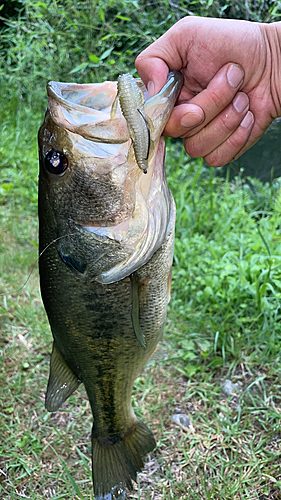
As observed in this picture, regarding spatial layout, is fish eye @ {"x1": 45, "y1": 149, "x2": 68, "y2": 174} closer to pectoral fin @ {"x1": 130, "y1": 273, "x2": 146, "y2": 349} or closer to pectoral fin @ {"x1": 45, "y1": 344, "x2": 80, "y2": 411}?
pectoral fin @ {"x1": 130, "y1": 273, "x2": 146, "y2": 349}

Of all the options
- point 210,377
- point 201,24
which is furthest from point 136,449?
point 201,24

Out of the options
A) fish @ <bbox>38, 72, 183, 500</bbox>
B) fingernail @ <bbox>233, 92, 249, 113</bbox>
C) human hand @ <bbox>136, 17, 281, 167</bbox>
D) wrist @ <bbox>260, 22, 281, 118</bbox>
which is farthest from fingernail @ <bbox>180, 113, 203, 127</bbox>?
wrist @ <bbox>260, 22, 281, 118</bbox>

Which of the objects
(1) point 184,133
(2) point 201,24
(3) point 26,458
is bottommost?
(3) point 26,458

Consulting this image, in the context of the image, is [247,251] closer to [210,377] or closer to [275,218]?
[275,218]

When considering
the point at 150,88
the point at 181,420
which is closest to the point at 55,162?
the point at 150,88

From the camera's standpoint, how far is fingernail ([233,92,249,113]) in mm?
1757

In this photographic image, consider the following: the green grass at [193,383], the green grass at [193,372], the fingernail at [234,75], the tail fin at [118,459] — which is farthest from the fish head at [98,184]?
the green grass at [193,383]

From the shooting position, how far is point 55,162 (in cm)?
141

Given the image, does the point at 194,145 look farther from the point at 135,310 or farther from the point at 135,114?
the point at 135,310

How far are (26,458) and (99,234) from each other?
61.7 inches

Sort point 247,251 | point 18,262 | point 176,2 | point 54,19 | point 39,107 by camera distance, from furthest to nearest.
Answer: point 39,107
point 54,19
point 176,2
point 18,262
point 247,251

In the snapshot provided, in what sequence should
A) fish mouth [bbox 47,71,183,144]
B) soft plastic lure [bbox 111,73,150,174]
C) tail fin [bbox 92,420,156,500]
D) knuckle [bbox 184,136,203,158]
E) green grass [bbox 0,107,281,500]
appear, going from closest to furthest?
soft plastic lure [bbox 111,73,150,174]
fish mouth [bbox 47,71,183,144]
tail fin [bbox 92,420,156,500]
knuckle [bbox 184,136,203,158]
green grass [bbox 0,107,281,500]

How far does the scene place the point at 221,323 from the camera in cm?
291

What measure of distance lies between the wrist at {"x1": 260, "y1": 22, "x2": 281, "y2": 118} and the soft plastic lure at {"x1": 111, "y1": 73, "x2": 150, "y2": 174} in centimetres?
80
